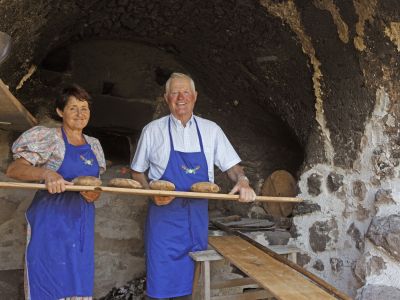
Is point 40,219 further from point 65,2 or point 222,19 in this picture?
point 222,19

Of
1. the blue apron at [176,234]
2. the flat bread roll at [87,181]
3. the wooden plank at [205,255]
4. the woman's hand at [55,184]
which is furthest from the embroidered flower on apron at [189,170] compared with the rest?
the woman's hand at [55,184]

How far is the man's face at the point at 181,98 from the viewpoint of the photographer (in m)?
2.02

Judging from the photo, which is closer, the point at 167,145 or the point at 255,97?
the point at 167,145

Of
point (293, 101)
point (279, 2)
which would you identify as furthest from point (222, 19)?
point (293, 101)

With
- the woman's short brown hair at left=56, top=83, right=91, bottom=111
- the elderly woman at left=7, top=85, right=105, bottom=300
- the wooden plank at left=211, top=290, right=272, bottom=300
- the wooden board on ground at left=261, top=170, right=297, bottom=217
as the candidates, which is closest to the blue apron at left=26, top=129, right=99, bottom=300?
the elderly woman at left=7, top=85, right=105, bottom=300

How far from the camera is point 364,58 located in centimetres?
→ 192

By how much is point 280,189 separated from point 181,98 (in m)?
1.19

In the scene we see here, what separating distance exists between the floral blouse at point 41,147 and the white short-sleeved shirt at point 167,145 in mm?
406

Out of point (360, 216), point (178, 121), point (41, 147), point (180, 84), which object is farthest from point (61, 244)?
point (360, 216)

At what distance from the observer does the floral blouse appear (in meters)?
1.68

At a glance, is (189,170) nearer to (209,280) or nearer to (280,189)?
(209,280)

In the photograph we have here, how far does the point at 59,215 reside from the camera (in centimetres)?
172

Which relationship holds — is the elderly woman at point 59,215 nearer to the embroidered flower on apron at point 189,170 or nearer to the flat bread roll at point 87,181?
the flat bread roll at point 87,181

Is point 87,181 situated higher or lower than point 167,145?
lower
